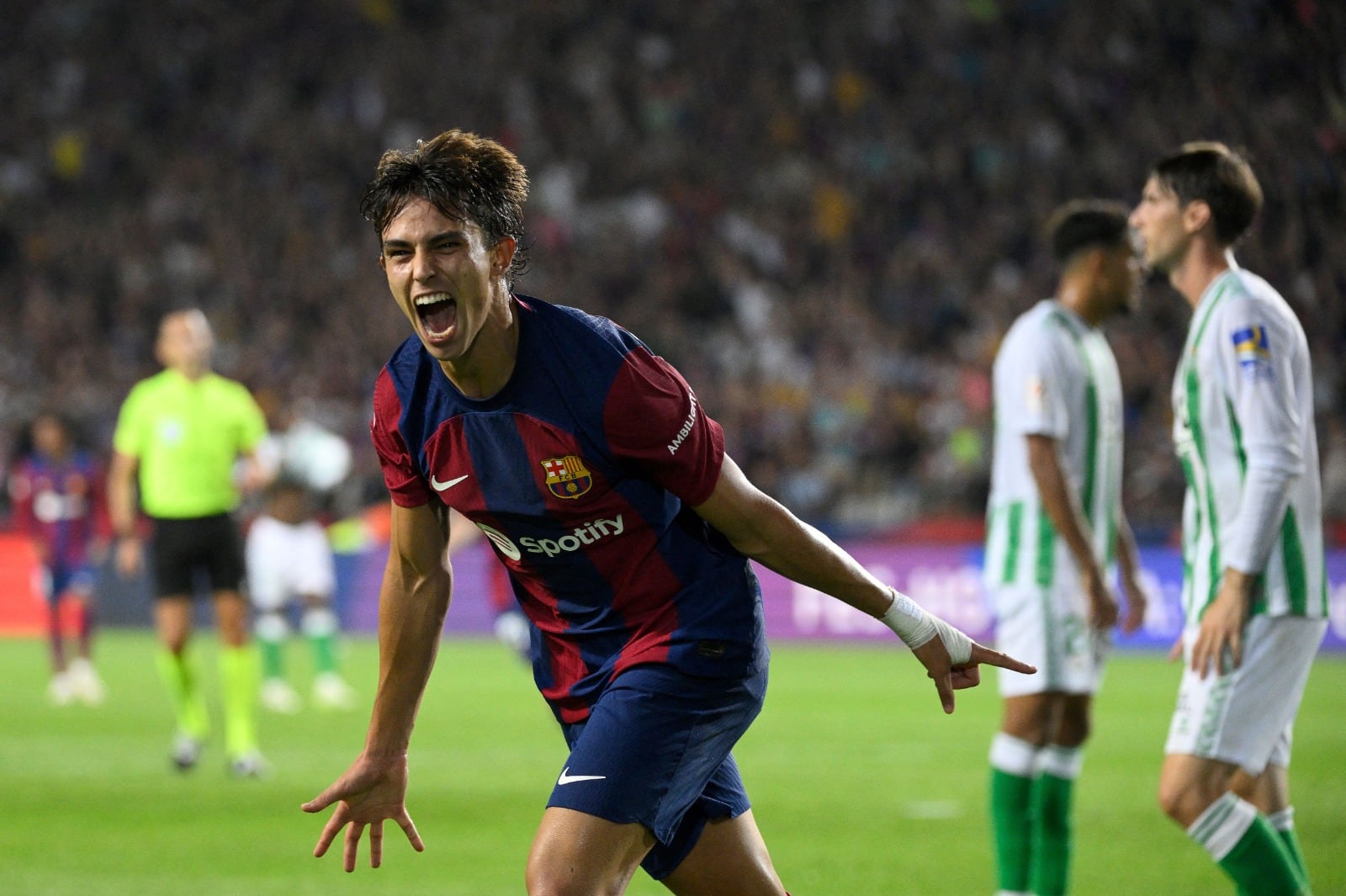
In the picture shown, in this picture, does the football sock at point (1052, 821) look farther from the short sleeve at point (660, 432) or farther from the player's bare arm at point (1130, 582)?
the short sleeve at point (660, 432)

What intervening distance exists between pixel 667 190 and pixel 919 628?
21.9 m

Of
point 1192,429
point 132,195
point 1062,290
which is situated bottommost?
point 1192,429

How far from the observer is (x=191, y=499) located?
405 inches

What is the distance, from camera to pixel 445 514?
3953 millimetres

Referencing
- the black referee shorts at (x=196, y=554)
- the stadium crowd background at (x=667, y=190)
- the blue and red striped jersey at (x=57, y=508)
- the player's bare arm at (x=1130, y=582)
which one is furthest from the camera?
the stadium crowd background at (x=667, y=190)

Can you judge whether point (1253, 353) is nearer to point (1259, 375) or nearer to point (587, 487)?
point (1259, 375)

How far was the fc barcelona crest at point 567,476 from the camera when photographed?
11.9 feet

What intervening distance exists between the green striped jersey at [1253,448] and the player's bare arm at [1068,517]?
3.16ft

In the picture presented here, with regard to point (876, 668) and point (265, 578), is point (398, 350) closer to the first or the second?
point (265, 578)

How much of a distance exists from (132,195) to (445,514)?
80.2 ft

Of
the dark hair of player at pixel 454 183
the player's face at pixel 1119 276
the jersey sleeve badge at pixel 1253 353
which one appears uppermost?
the player's face at pixel 1119 276

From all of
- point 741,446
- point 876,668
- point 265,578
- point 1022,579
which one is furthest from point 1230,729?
point 741,446

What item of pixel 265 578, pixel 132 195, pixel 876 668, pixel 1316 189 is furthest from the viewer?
pixel 132 195

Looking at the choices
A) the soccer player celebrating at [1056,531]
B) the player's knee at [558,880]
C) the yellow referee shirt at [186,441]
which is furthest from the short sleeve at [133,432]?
the player's knee at [558,880]
